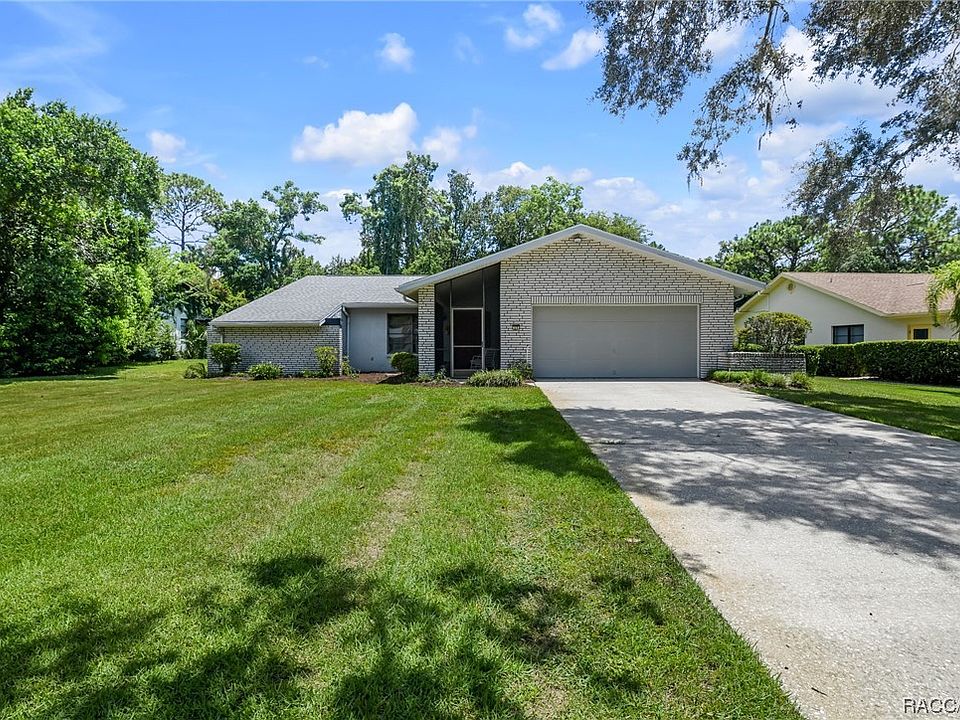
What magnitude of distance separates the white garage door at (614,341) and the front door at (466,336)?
214 cm

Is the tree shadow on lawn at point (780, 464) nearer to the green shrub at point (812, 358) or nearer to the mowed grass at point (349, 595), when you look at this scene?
the mowed grass at point (349, 595)

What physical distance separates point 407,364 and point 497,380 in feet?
10.6

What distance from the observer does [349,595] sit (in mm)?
2742

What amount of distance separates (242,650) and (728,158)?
12283 millimetres

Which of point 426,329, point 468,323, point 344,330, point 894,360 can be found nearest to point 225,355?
point 344,330

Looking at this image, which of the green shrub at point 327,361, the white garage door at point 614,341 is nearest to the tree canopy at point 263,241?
the green shrub at point 327,361

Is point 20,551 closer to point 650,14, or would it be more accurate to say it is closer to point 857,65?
point 650,14

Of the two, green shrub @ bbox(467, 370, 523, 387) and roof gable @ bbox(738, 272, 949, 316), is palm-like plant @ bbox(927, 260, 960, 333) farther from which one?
green shrub @ bbox(467, 370, 523, 387)

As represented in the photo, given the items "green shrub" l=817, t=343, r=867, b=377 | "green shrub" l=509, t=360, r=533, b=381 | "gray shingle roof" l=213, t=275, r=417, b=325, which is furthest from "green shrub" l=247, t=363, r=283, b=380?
"green shrub" l=817, t=343, r=867, b=377

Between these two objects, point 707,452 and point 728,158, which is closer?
point 707,452

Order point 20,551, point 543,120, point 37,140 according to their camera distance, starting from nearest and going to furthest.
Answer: point 20,551
point 543,120
point 37,140

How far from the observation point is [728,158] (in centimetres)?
1104

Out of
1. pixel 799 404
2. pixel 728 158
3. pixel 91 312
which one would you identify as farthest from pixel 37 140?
pixel 799 404

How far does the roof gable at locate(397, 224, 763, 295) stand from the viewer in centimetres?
1461
